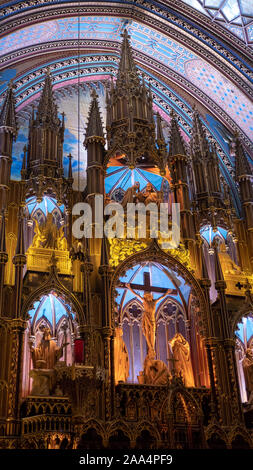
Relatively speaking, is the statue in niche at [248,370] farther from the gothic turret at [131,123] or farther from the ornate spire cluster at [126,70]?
the ornate spire cluster at [126,70]

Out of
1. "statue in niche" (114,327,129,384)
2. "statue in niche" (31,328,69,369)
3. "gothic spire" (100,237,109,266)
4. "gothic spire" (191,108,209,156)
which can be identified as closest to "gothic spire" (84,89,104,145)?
"gothic spire" (191,108,209,156)

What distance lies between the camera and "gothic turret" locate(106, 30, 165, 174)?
2005 cm

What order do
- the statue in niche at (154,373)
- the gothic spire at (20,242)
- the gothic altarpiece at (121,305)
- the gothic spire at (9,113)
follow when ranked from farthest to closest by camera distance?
the gothic spire at (9,113) < the statue in niche at (154,373) < the gothic spire at (20,242) < the gothic altarpiece at (121,305)

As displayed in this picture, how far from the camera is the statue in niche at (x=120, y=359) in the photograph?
1612 centimetres

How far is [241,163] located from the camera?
73.6 feet

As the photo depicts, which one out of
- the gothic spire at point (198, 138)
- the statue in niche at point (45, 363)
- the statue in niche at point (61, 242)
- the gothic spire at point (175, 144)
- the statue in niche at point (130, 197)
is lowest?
the statue in niche at point (45, 363)

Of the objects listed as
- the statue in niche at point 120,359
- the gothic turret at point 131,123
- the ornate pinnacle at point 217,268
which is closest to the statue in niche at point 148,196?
the gothic turret at point 131,123

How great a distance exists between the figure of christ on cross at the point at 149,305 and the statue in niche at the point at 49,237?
228cm

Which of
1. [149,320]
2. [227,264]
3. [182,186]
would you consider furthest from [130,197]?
[149,320]

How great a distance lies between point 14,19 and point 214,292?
12.0 meters

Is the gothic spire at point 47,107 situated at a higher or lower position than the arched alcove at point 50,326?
higher

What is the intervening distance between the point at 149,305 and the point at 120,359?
2058mm

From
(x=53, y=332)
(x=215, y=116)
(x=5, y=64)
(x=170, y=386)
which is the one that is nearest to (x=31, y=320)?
(x=53, y=332)

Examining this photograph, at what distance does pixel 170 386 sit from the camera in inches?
615
